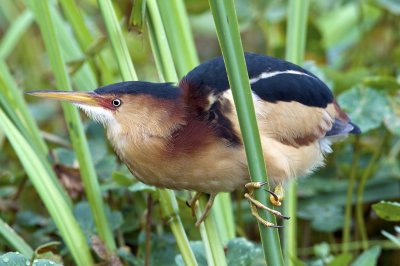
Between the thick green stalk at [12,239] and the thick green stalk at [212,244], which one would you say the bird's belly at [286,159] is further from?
the thick green stalk at [12,239]

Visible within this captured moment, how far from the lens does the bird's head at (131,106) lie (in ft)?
4.32

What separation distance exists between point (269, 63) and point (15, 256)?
54cm

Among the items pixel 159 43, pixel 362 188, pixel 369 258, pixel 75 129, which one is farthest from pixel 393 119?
pixel 75 129

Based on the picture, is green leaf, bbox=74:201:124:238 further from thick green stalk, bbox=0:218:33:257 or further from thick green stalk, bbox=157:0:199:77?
thick green stalk, bbox=157:0:199:77

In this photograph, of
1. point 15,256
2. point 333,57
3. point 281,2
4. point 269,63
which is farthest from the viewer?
point 333,57

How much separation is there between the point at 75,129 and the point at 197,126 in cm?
35

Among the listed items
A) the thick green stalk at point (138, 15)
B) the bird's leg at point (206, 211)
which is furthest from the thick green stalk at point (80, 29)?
the bird's leg at point (206, 211)

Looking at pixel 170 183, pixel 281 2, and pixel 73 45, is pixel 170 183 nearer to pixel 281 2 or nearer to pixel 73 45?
pixel 73 45

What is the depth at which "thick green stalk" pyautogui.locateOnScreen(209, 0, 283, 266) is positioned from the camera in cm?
106

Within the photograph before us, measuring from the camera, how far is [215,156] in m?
1.30

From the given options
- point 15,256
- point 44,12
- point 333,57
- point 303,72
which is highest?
point 44,12

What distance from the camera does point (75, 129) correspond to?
1.58 m

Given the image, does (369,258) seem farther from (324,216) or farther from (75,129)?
(75,129)

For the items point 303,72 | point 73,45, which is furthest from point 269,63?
point 73,45
